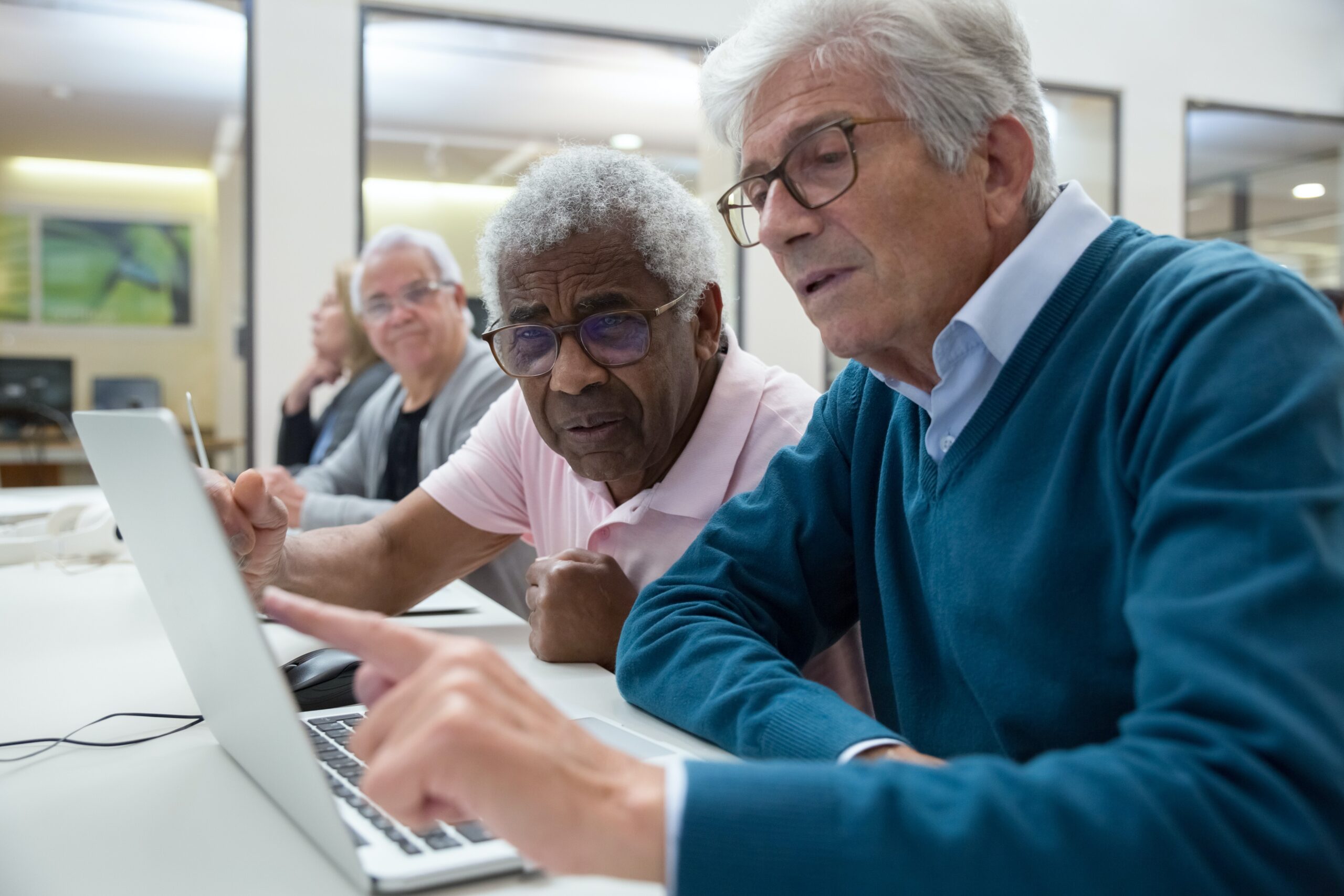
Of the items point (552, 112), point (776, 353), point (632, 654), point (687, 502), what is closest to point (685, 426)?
Answer: point (687, 502)

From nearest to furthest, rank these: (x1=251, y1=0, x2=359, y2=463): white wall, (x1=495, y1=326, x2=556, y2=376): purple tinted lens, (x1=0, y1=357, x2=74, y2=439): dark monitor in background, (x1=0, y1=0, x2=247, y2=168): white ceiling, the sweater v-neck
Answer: the sweater v-neck < (x1=495, y1=326, x2=556, y2=376): purple tinted lens < (x1=251, y1=0, x2=359, y2=463): white wall < (x1=0, y1=0, x2=247, y2=168): white ceiling < (x1=0, y1=357, x2=74, y2=439): dark monitor in background

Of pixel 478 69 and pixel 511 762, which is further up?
pixel 478 69

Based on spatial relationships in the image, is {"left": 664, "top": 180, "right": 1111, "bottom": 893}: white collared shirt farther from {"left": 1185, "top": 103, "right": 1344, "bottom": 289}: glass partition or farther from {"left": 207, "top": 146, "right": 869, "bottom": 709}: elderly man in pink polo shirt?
{"left": 1185, "top": 103, "right": 1344, "bottom": 289}: glass partition

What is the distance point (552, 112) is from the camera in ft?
16.9

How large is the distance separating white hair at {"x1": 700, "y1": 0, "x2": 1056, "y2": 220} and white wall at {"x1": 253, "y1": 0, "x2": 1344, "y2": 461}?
2.88 meters

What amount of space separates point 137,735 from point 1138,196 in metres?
5.66

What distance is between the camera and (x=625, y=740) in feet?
2.98

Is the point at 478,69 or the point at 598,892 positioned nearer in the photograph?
the point at 598,892

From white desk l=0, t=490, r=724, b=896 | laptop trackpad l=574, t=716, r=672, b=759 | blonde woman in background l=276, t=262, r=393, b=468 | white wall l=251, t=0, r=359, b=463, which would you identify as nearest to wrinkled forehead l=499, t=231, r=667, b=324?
white desk l=0, t=490, r=724, b=896

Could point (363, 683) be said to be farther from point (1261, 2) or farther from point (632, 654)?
point (1261, 2)

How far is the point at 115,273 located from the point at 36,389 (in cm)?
168

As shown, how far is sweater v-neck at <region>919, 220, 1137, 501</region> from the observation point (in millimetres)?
849

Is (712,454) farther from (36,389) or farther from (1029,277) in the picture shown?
(36,389)

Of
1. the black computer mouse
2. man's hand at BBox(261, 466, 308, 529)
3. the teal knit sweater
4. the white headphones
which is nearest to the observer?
the teal knit sweater
